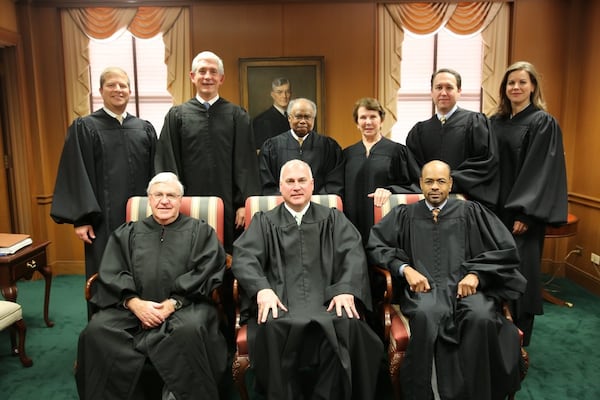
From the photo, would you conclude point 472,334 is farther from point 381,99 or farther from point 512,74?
point 381,99

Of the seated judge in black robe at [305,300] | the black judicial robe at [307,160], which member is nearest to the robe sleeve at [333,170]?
the black judicial robe at [307,160]

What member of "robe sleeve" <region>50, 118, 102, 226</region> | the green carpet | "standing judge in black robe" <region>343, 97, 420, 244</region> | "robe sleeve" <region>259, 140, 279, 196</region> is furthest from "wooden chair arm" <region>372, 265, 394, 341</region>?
"robe sleeve" <region>50, 118, 102, 226</region>

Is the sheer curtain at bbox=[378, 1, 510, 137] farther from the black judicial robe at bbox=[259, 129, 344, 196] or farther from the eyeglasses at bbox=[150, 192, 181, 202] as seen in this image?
the eyeglasses at bbox=[150, 192, 181, 202]

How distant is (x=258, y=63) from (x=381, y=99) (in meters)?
1.41

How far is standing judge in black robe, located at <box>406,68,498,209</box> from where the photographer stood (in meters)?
3.27

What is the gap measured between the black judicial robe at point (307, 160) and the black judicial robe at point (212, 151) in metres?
0.32

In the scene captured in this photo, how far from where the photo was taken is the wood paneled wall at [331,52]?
4910 millimetres

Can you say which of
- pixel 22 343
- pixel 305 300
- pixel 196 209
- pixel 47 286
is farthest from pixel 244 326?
pixel 47 286

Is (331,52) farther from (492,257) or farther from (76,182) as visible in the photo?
(492,257)

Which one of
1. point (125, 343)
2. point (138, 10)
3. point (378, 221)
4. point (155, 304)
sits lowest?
point (125, 343)

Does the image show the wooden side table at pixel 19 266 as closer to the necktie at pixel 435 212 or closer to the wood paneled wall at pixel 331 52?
the wood paneled wall at pixel 331 52

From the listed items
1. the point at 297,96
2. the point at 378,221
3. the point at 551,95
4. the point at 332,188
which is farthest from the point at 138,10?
the point at 551,95

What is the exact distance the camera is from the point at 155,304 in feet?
8.39

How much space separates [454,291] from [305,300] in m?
0.84
